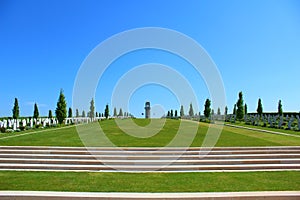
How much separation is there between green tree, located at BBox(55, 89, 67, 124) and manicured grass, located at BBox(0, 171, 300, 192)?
23.9 meters

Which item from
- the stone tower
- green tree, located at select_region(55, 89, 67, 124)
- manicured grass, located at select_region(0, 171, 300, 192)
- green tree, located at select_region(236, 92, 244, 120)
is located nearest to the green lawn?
manicured grass, located at select_region(0, 171, 300, 192)

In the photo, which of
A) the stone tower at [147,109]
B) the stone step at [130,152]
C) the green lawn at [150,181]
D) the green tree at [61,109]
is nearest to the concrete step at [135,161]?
the stone step at [130,152]

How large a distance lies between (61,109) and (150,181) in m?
26.6

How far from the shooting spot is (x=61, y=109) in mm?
31969

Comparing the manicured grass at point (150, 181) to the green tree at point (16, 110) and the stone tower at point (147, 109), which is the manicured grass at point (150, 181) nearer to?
the green tree at point (16, 110)

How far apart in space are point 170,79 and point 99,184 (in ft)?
26.8

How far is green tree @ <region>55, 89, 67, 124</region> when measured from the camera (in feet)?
104

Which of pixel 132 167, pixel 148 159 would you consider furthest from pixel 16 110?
pixel 132 167

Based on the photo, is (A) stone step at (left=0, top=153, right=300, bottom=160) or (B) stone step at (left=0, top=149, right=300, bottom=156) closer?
(A) stone step at (left=0, top=153, right=300, bottom=160)

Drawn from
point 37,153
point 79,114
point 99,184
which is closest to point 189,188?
point 99,184

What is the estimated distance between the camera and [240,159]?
33.3 ft

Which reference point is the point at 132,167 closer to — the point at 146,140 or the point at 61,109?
the point at 146,140

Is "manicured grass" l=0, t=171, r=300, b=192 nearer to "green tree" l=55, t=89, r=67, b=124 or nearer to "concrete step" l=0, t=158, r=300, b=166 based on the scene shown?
"concrete step" l=0, t=158, r=300, b=166

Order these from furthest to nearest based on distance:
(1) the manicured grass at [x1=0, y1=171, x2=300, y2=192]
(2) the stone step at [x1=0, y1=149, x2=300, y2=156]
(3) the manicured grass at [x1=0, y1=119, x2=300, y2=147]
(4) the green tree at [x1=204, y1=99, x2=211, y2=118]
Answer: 1. (4) the green tree at [x1=204, y1=99, x2=211, y2=118]
2. (3) the manicured grass at [x1=0, y1=119, x2=300, y2=147]
3. (2) the stone step at [x1=0, y1=149, x2=300, y2=156]
4. (1) the manicured grass at [x1=0, y1=171, x2=300, y2=192]
